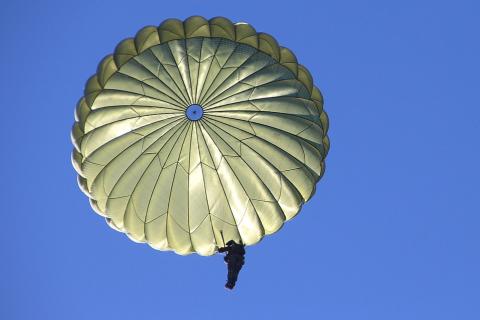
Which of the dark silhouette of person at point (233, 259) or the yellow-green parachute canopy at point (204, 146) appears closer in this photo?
the dark silhouette of person at point (233, 259)

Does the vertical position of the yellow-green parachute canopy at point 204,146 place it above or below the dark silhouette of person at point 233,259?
above

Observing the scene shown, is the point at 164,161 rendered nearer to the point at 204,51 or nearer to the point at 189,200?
the point at 189,200

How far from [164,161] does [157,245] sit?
2.66 m

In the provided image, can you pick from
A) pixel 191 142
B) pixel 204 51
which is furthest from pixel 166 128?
pixel 204 51

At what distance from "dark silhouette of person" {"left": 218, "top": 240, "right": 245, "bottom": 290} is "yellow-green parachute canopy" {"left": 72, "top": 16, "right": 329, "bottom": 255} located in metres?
0.49

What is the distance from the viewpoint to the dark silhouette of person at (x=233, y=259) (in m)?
28.3

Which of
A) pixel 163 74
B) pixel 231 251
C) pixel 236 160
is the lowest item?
pixel 231 251

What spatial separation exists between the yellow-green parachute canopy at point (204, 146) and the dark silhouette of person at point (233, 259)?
49 cm

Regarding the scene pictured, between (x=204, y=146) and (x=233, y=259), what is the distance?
3656 millimetres

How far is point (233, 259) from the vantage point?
28.4 m

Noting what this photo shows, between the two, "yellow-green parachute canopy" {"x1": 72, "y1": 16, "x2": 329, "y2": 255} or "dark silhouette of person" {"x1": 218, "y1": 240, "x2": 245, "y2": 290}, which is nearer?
"dark silhouette of person" {"x1": 218, "y1": 240, "x2": 245, "y2": 290}

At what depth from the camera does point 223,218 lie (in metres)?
28.9

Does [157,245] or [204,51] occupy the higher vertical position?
[204,51]

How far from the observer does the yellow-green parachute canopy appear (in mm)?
28594
